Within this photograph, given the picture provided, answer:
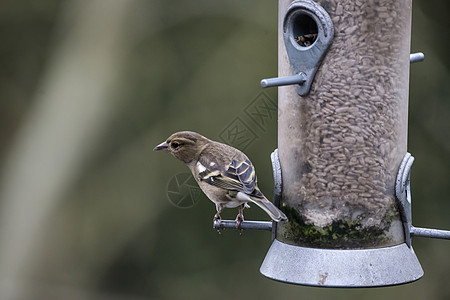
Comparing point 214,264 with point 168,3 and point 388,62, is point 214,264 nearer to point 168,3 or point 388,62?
point 168,3

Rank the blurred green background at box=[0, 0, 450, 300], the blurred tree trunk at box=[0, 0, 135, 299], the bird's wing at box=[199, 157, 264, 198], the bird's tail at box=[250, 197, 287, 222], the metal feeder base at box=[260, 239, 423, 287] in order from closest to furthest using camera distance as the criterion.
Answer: the metal feeder base at box=[260, 239, 423, 287] → the bird's tail at box=[250, 197, 287, 222] → the bird's wing at box=[199, 157, 264, 198] → the blurred green background at box=[0, 0, 450, 300] → the blurred tree trunk at box=[0, 0, 135, 299]

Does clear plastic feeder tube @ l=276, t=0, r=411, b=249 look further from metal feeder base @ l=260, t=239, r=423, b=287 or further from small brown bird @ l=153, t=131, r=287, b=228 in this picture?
small brown bird @ l=153, t=131, r=287, b=228

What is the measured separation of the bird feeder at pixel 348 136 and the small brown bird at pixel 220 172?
0.29 meters

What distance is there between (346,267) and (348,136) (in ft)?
2.53

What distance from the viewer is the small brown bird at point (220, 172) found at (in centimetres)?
512

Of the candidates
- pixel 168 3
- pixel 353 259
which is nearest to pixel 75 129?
pixel 168 3

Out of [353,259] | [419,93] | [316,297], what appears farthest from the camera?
[316,297]

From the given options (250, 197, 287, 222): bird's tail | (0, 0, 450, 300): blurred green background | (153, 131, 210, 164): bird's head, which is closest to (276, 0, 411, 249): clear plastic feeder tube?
(250, 197, 287, 222): bird's tail

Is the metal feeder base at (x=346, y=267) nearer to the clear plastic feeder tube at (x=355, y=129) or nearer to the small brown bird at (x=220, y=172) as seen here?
the clear plastic feeder tube at (x=355, y=129)

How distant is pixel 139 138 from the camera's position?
26.7ft

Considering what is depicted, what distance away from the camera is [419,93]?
25.2 feet

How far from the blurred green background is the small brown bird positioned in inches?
83.0

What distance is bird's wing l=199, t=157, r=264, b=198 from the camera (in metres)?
5.11

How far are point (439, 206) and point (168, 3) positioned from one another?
328cm
